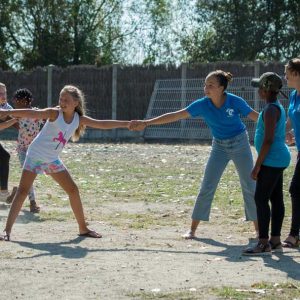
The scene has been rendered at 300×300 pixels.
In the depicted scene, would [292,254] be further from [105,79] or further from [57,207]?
[105,79]

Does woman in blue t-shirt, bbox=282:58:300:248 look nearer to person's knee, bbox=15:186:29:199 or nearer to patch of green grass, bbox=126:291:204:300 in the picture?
patch of green grass, bbox=126:291:204:300

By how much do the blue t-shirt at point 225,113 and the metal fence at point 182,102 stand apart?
57.1ft

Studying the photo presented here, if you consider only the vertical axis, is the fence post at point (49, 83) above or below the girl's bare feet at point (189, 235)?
above

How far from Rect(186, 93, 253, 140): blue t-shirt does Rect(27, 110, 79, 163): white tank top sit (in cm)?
139

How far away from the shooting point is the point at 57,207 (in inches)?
503

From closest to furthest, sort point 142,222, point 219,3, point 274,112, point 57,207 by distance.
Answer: point 274,112
point 142,222
point 57,207
point 219,3

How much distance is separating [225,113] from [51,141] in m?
1.92

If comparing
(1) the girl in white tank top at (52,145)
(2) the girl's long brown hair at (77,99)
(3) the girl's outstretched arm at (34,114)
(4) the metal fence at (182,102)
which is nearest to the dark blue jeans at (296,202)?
(1) the girl in white tank top at (52,145)

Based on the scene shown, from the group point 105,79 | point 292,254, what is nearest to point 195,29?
point 105,79

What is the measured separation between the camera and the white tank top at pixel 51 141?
32.7ft

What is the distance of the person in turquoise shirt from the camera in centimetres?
904

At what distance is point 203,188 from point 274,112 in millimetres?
1638

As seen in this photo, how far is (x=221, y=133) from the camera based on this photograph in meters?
10.1

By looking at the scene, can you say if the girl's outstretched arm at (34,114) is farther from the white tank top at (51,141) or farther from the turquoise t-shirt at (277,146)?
the turquoise t-shirt at (277,146)
